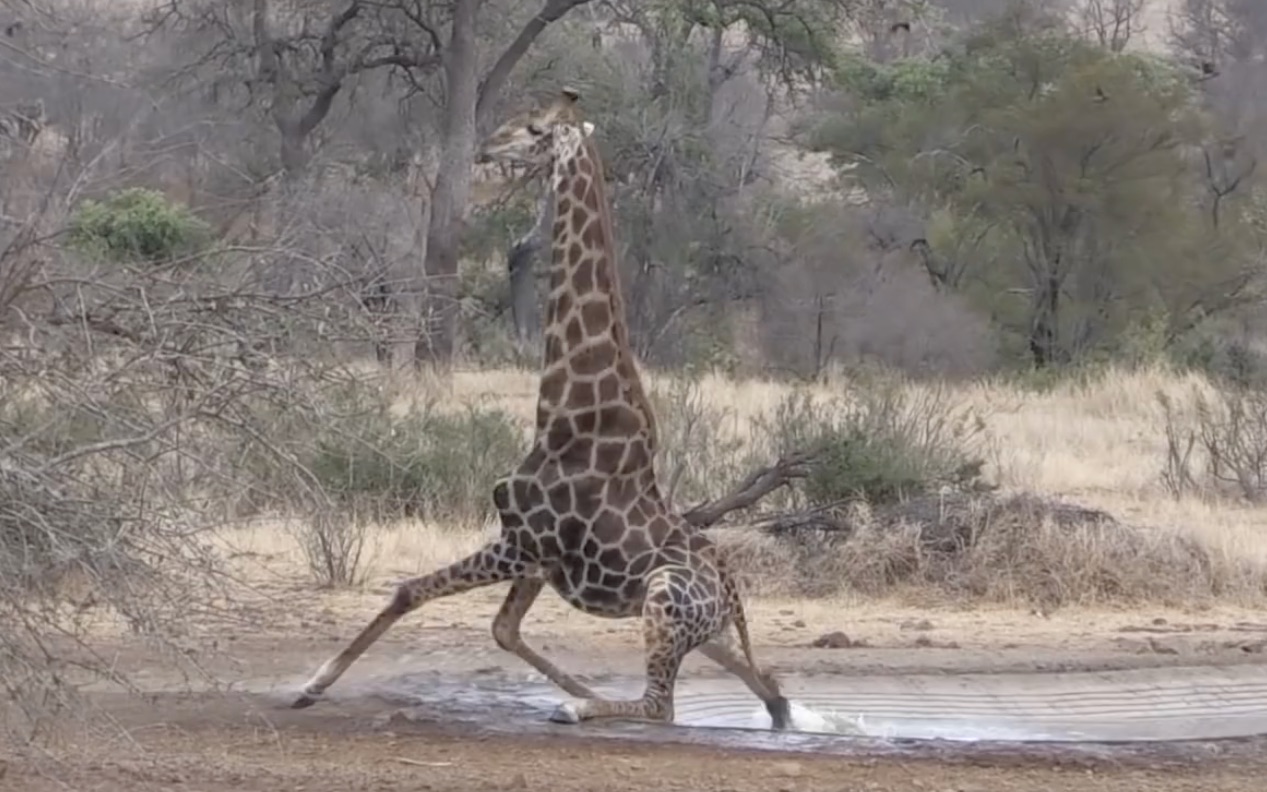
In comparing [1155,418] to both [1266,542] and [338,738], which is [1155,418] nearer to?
[1266,542]

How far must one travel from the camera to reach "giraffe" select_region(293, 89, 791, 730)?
814 cm

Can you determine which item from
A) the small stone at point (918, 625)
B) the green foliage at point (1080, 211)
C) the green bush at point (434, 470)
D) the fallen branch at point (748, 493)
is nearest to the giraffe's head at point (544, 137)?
the fallen branch at point (748, 493)

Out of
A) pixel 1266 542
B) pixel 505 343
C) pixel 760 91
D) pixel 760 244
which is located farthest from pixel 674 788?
pixel 760 91

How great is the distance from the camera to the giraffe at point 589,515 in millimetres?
8141

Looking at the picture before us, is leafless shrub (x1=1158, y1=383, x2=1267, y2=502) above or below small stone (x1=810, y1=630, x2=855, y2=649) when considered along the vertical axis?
above

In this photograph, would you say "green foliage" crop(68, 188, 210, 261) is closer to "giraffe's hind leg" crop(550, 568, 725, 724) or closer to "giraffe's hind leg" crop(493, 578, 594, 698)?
"giraffe's hind leg" crop(493, 578, 594, 698)

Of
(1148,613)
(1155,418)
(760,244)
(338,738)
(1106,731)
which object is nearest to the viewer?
(338,738)

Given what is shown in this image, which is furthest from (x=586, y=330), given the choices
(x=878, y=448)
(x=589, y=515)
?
(x=878, y=448)

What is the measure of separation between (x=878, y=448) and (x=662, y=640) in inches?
218

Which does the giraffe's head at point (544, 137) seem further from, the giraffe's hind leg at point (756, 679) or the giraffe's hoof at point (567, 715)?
the giraffe's hoof at point (567, 715)

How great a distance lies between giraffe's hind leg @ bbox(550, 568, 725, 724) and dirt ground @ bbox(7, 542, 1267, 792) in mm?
78

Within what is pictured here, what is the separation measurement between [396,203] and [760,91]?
1419 centimetres

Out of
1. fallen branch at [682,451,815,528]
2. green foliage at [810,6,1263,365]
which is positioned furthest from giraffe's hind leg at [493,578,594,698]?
green foliage at [810,6,1263,365]

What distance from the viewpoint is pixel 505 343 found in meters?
26.7
